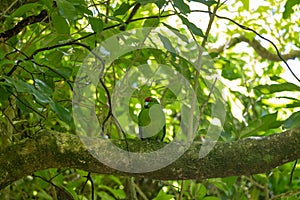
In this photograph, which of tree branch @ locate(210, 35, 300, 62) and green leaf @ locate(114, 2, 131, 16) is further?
tree branch @ locate(210, 35, 300, 62)

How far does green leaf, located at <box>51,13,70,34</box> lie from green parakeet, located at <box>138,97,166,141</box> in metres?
0.21

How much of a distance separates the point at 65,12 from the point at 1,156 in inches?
10.9

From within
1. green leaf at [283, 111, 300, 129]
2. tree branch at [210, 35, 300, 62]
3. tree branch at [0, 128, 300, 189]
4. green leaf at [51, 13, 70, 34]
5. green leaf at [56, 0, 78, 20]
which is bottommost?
tree branch at [0, 128, 300, 189]

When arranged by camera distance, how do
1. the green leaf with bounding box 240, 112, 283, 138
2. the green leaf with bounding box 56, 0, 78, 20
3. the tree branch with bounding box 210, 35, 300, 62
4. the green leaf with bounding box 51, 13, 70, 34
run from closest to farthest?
1. the green leaf with bounding box 56, 0, 78, 20
2. the green leaf with bounding box 51, 13, 70, 34
3. the green leaf with bounding box 240, 112, 283, 138
4. the tree branch with bounding box 210, 35, 300, 62

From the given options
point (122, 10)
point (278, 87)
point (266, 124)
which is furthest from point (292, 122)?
point (122, 10)

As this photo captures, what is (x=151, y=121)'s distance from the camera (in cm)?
100

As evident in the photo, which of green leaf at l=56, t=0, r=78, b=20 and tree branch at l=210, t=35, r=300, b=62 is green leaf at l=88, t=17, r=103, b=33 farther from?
tree branch at l=210, t=35, r=300, b=62

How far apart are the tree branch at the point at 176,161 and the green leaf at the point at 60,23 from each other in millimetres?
201

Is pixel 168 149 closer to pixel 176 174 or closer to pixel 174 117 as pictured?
pixel 176 174

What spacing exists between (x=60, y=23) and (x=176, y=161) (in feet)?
1.10

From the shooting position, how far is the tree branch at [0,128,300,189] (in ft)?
2.74

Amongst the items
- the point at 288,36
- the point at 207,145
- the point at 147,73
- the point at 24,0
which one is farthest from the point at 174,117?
the point at 207,145

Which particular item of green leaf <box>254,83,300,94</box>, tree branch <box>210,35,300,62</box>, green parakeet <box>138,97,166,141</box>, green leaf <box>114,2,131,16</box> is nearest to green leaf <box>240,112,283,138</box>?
green leaf <box>254,83,300,94</box>

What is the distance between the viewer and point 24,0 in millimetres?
1174
